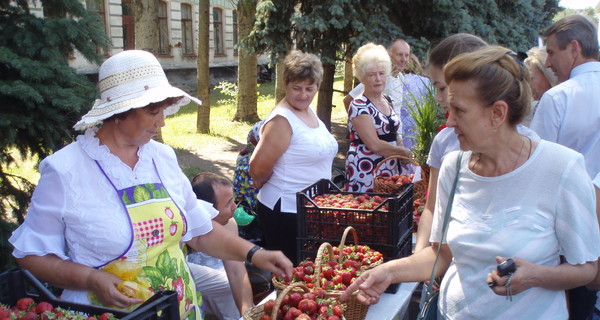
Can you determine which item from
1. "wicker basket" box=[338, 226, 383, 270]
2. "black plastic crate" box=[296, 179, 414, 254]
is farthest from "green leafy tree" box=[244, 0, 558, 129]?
"wicker basket" box=[338, 226, 383, 270]

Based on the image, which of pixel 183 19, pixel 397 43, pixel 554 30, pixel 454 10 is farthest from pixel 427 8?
pixel 183 19

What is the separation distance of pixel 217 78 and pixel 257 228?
2188cm

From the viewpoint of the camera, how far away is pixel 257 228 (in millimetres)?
4215

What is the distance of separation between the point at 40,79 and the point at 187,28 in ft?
72.6

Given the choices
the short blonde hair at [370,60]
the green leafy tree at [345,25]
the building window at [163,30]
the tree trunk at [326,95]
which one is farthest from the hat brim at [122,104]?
the building window at [163,30]

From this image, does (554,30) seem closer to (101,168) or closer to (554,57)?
(554,57)

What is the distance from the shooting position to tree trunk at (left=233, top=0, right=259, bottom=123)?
11094 mm

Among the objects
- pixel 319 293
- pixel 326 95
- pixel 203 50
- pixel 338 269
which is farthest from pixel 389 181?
pixel 203 50

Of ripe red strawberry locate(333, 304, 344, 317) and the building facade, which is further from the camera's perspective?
the building facade

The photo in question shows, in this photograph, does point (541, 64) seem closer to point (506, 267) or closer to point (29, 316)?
point (506, 267)

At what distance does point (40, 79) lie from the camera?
2.87 meters

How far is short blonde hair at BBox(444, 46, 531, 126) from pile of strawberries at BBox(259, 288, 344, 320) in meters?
1.03

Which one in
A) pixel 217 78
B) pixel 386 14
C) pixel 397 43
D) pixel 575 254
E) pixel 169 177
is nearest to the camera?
pixel 575 254

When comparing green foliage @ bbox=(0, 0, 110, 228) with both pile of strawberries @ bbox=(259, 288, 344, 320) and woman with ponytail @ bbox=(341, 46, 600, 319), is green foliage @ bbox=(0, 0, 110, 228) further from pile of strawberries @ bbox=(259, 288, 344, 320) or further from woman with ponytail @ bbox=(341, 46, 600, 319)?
woman with ponytail @ bbox=(341, 46, 600, 319)
